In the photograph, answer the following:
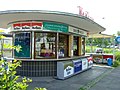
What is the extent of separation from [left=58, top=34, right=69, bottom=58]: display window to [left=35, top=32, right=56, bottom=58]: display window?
1.72 ft

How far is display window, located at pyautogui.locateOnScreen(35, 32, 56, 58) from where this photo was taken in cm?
1058

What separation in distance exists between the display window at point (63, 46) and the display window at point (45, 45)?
1.72 ft

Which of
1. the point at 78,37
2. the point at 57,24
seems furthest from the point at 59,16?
the point at 78,37

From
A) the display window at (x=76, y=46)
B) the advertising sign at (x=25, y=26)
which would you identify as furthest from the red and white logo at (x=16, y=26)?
the display window at (x=76, y=46)

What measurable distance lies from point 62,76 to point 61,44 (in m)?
2.17

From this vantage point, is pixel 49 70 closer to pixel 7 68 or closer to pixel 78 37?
pixel 78 37

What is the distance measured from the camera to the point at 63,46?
12.0 meters

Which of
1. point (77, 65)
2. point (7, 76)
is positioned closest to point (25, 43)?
point (77, 65)

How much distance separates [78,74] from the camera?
12180 mm

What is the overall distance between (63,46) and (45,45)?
149cm

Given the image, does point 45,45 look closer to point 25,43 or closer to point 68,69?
point 25,43

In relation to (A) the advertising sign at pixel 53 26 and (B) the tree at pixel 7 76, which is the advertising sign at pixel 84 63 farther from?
(B) the tree at pixel 7 76

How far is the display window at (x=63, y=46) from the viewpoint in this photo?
11.4m

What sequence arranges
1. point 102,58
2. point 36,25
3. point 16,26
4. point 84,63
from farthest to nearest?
point 102,58, point 84,63, point 16,26, point 36,25
